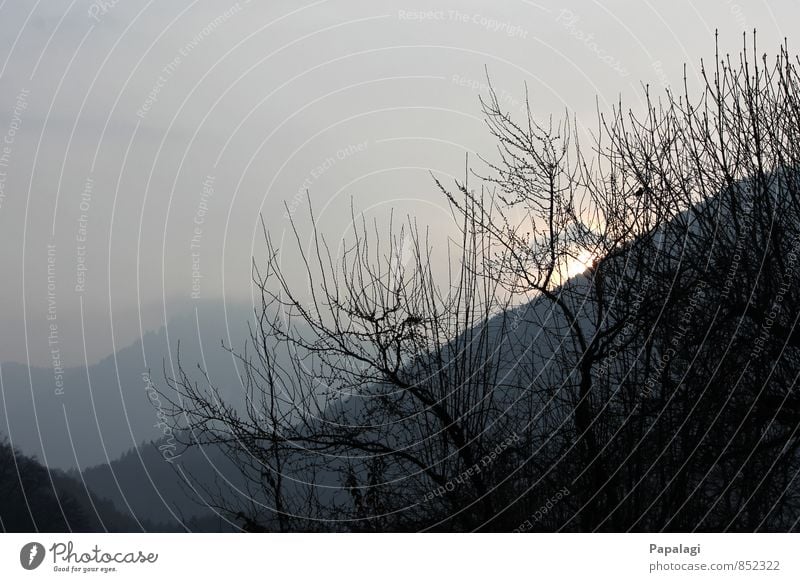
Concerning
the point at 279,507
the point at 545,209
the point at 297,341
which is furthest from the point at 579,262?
the point at 279,507

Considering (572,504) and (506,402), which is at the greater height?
(506,402)

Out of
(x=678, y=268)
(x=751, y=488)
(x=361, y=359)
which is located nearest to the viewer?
(x=751, y=488)

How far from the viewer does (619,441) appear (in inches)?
411

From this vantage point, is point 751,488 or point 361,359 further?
point 361,359

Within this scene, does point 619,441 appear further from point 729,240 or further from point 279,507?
point 279,507

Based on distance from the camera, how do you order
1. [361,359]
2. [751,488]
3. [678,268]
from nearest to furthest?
[751,488] → [678,268] → [361,359]

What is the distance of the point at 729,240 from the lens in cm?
1101

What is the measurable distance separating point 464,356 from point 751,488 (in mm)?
3800

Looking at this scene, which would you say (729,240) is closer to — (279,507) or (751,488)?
(751,488)

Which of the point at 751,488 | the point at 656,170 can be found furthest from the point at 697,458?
the point at 656,170

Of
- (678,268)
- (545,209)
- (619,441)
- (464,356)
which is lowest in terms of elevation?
(619,441)
